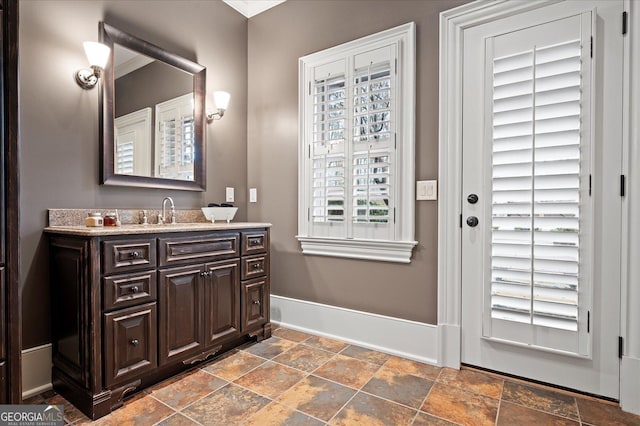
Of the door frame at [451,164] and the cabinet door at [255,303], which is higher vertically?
the door frame at [451,164]

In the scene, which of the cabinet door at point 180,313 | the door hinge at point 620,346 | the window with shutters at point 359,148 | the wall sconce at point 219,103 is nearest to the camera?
the door hinge at point 620,346

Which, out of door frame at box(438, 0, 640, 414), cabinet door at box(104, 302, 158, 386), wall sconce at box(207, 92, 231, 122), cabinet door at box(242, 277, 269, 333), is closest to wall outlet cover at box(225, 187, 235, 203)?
wall sconce at box(207, 92, 231, 122)

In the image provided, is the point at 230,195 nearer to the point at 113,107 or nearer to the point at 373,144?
the point at 113,107

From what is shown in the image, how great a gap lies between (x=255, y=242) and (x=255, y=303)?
459mm

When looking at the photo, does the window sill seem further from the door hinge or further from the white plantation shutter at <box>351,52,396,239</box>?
the door hinge

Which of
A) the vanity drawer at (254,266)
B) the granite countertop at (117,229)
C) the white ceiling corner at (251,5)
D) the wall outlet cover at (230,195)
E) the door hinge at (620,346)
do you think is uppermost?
the white ceiling corner at (251,5)

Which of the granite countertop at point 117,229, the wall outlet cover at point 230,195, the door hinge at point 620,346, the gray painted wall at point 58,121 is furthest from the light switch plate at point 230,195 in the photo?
the door hinge at point 620,346

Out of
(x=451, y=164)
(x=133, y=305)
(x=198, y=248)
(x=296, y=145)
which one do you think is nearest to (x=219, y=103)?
(x=296, y=145)

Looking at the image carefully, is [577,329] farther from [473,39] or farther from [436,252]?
[473,39]

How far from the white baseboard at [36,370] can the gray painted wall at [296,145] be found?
64.5 inches

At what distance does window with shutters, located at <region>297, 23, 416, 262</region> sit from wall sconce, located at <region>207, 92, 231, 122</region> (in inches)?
24.4

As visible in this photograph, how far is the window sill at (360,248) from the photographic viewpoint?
2.41 m

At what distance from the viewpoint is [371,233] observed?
2537 millimetres

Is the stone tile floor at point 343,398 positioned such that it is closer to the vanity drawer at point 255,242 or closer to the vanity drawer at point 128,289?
the vanity drawer at point 128,289
